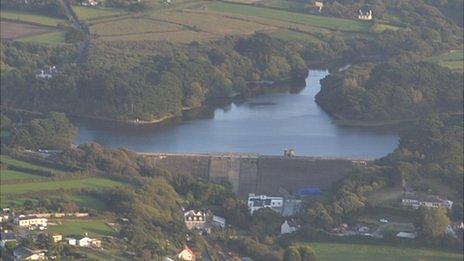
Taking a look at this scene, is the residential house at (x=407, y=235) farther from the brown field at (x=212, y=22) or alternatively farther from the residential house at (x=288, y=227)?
the brown field at (x=212, y=22)

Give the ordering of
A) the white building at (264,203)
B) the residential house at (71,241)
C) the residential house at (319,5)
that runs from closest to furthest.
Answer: the residential house at (71,241) < the white building at (264,203) < the residential house at (319,5)

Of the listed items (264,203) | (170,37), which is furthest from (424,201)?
(170,37)

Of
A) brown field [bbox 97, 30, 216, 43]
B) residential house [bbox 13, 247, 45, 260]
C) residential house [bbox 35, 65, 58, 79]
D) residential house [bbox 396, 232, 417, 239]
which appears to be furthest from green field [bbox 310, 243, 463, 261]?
brown field [bbox 97, 30, 216, 43]

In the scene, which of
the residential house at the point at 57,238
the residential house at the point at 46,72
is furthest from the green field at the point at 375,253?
the residential house at the point at 46,72

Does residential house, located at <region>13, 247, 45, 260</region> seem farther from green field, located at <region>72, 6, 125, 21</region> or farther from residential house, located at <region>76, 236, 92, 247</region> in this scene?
green field, located at <region>72, 6, 125, 21</region>

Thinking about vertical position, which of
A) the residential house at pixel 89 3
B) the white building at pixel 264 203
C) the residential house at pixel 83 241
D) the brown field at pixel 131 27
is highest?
the residential house at pixel 89 3

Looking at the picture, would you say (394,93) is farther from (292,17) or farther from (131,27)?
(292,17)

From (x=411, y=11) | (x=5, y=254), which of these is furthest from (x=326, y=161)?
(x=411, y=11)
